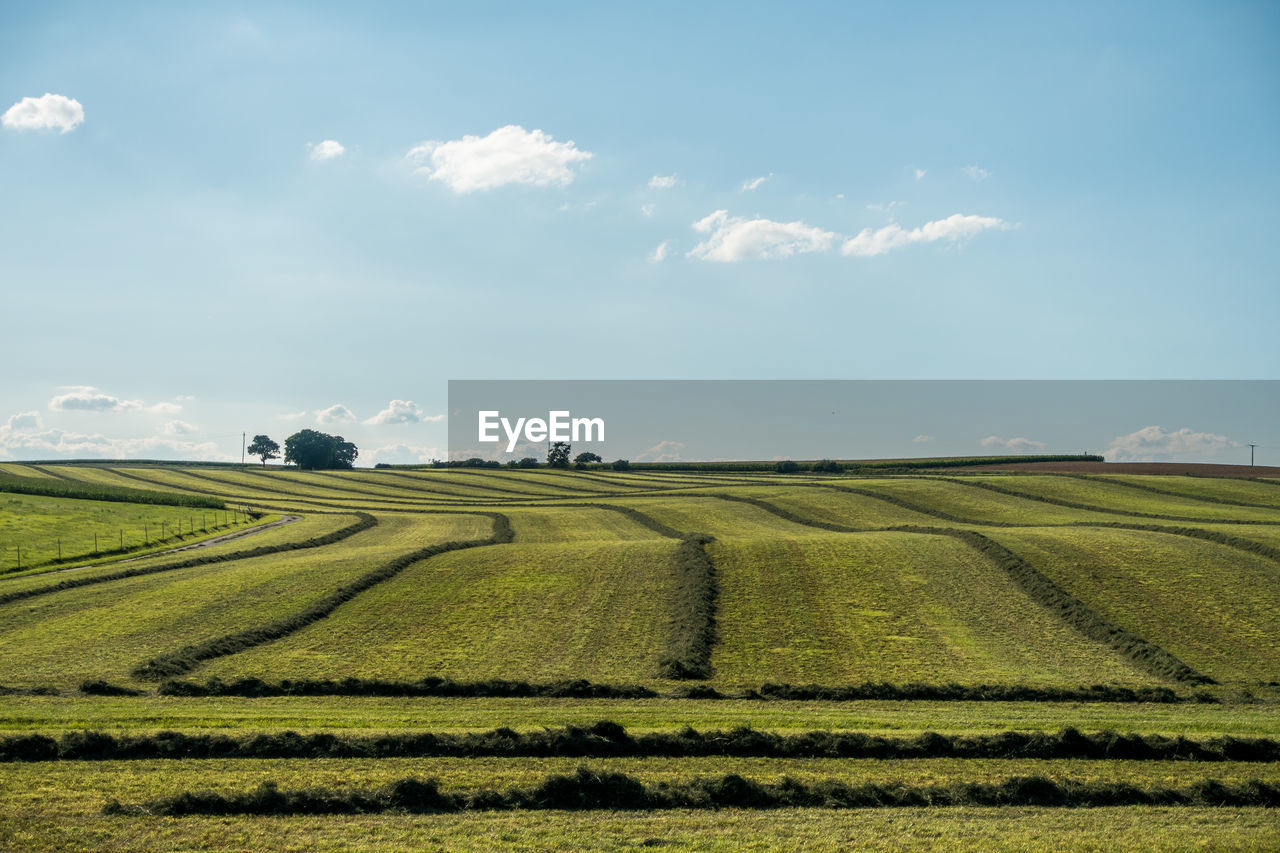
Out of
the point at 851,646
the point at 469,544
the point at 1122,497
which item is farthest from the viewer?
the point at 1122,497

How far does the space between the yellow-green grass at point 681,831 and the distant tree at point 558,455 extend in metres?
143

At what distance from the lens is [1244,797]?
15023 millimetres

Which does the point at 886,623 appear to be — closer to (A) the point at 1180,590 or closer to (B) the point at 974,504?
(A) the point at 1180,590

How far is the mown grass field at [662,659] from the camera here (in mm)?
13562

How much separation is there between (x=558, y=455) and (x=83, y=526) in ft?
324

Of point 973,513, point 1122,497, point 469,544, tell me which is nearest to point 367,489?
point 469,544

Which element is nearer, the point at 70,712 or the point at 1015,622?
the point at 70,712

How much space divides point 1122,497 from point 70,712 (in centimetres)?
8330

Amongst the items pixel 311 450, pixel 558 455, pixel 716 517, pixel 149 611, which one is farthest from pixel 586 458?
pixel 149 611

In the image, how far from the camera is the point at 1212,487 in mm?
81812

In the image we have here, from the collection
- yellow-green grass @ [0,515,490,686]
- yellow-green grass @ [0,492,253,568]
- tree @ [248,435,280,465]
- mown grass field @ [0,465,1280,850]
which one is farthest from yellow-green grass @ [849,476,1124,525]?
tree @ [248,435,280,465]

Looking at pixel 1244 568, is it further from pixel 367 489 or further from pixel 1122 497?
pixel 367 489

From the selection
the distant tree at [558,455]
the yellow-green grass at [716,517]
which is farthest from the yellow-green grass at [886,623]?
the distant tree at [558,455]

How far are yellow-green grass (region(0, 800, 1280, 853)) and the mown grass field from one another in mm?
64
